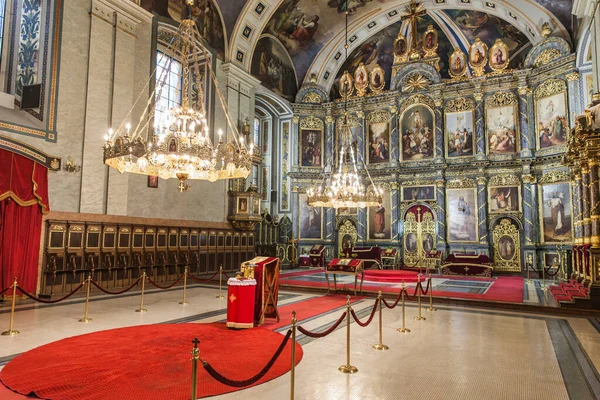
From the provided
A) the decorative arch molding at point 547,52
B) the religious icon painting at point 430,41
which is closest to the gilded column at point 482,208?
the decorative arch molding at point 547,52

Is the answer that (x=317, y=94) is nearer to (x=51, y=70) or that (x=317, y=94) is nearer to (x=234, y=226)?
(x=234, y=226)

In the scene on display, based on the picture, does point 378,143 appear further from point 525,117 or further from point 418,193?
point 525,117

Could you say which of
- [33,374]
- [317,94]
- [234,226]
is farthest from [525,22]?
[33,374]

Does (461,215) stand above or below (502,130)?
below

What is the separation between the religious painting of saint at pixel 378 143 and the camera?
67.7 ft

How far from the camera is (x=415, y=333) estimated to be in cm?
671

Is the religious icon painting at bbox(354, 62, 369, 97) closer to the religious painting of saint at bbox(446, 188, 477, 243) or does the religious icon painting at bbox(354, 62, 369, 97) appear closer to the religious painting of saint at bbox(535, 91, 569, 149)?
the religious painting of saint at bbox(446, 188, 477, 243)

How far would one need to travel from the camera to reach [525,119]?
17.7 m

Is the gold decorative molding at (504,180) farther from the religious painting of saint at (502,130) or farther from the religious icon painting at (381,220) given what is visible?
the religious icon painting at (381,220)

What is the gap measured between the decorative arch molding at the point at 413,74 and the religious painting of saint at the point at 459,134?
1910mm

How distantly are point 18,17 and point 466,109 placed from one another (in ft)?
56.1

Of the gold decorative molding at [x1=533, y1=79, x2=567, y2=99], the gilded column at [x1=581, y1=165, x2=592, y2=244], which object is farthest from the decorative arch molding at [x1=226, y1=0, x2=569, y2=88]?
the gilded column at [x1=581, y1=165, x2=592, y2=244]

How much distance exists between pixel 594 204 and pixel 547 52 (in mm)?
10250

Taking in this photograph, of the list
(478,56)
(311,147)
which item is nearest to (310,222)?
(311,147)
